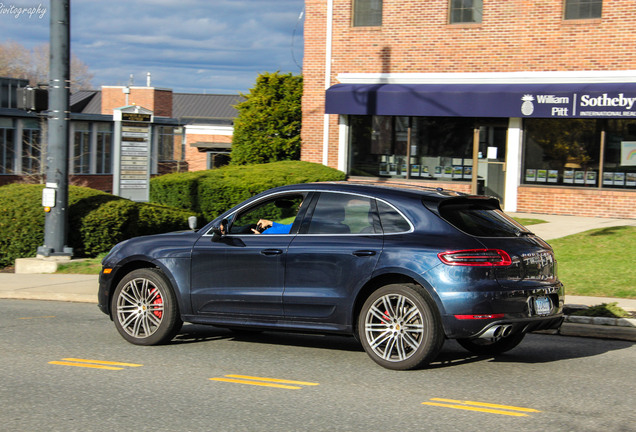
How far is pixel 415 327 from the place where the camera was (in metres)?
7.38

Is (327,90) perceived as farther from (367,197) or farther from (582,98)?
(367,197)

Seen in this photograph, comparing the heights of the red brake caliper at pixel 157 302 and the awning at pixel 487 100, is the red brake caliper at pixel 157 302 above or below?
below

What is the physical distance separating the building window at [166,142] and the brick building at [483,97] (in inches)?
1003

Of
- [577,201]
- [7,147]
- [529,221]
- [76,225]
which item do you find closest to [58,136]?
[76,225]

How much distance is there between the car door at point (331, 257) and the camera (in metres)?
7.68

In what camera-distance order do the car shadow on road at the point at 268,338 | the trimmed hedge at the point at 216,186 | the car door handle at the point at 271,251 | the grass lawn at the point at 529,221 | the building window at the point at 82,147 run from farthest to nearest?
the building window at the point at 82,147, the trimmed hedge at the point at 216,186, the grass lawn at the point at 529,221, the car shadow on road at the point at 268,338, the car door handle at the point at 271,251

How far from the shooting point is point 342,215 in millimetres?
8016

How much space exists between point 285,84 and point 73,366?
19598 millimetres

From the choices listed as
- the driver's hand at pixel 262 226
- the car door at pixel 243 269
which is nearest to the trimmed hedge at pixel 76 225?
the car door at pixel 243 269

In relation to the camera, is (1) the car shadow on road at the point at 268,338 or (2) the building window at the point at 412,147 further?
(2) the building window at the point at 412,147

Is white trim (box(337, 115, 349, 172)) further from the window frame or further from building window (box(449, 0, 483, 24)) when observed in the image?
building window (box(449, 0, 483, 24))

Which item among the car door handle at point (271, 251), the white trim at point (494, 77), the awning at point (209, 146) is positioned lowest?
the car door handle at point (271, 251)

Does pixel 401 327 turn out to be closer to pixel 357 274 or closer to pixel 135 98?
pixel 357 274

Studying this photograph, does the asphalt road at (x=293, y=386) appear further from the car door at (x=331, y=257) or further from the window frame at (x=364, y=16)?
the window frame at (x=364, y=16)
